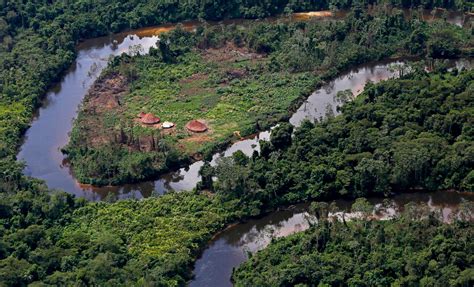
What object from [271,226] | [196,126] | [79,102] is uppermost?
[196,126]

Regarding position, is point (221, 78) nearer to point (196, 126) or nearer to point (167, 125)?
point (196, 126)

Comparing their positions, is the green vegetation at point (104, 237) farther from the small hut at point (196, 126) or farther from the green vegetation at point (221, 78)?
the small hut at point (196, 126)

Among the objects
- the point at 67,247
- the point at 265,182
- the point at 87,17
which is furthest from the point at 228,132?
the point at 87,17

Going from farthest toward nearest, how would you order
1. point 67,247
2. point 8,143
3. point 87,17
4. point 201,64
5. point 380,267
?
point 87,17
point 201,64
point 8,143
point 67,247
point 380,267

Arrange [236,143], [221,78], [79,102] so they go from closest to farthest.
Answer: [236,143], [79,102], [221,78]

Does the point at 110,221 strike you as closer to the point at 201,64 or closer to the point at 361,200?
the point at 361,200

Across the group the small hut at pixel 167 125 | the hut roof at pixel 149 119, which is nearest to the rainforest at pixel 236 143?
the hut roof at pixel 149 119

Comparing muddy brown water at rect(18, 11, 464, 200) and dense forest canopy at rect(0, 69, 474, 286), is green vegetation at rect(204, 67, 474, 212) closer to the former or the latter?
dense forest canopy at rect(0, 69, 474, 286)

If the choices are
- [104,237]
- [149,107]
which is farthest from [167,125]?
[104,237]
